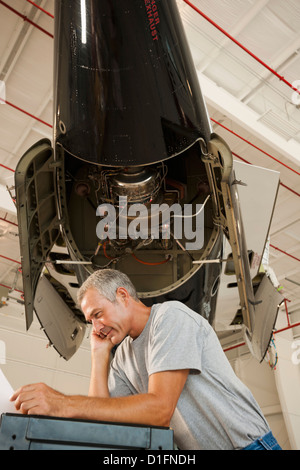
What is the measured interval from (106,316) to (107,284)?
0.49 ft

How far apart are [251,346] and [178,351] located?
3.87m

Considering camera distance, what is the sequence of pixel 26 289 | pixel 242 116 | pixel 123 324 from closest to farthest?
pixel 123 324 → pixel 26 289 → pixel 242 116

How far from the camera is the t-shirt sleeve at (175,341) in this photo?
1530 mm

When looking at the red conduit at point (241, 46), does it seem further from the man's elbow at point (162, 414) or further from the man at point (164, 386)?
the man's elbow at point (162, 414)

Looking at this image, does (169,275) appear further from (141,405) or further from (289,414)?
(289,414)

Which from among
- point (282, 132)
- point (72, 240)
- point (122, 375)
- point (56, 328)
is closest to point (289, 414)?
point (282, 132)

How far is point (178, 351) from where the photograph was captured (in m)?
1.56

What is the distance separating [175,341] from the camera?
5.21ft

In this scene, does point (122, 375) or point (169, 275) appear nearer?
point (122, 375)

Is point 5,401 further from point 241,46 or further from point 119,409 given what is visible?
point 241,46

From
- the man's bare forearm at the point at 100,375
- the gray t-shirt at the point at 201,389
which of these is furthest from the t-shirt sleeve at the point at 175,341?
the man's bare forearm at the point at 100,375

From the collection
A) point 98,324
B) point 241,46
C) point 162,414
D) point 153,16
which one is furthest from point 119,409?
point 241,46

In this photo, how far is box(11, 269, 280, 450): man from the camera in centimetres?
130

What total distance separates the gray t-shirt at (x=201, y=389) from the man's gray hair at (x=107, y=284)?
25cm
